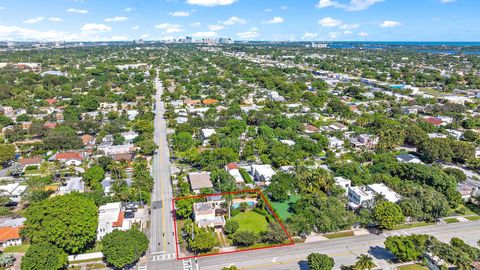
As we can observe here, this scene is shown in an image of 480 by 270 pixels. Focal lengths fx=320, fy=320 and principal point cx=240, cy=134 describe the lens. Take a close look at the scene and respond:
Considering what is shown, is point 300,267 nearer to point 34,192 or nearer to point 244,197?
point 244,197

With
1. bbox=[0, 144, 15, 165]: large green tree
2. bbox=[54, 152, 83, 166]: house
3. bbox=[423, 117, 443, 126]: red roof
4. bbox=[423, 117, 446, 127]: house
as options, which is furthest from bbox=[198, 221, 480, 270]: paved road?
bbox=[423, 117, 443, 126]: red roof

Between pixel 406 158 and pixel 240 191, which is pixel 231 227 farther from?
pixel 406 158

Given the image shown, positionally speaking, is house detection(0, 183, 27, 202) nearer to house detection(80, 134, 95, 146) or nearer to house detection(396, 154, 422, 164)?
house detection(80, 134, 95, 146)

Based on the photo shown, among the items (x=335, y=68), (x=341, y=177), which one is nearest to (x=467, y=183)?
(x=341, y=177)

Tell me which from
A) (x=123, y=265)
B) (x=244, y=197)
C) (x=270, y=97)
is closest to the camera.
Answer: (x=123, y=265)

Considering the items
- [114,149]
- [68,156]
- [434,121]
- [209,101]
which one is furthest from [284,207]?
[209,101]

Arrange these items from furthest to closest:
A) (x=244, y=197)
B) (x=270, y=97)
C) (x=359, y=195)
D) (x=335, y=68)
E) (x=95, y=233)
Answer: (x=335, y=68), (x=270, y=97), (x=244, y=197), (x=359, y=195), (x=95, y=233)
